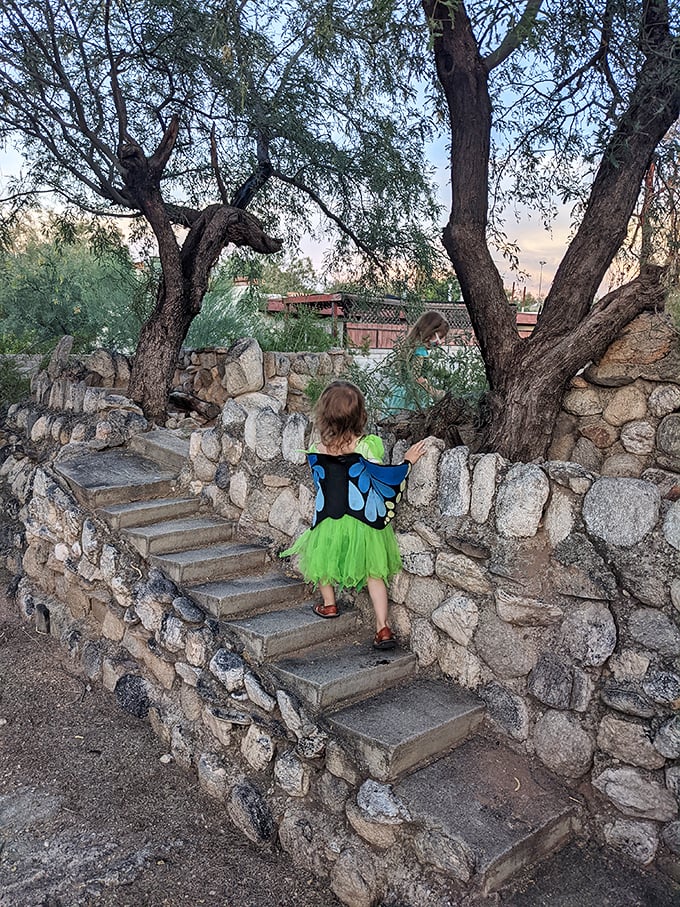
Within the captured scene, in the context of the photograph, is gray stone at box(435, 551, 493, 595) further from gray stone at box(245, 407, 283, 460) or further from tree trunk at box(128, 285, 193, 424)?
tree trunk at box(128, 285, 193, 424)

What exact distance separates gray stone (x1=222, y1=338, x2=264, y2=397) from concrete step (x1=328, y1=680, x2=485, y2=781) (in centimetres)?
381

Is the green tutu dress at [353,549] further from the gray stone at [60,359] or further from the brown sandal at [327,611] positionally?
the gray stone at [60,359]

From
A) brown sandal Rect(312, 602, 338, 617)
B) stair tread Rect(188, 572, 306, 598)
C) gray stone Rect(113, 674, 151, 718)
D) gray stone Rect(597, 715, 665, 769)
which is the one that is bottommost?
gray stone Rect(113, 674, 151, 718)

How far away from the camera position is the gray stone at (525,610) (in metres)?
2.87

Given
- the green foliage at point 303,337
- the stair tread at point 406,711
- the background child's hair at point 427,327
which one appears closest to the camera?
the stair tread at point 406,711

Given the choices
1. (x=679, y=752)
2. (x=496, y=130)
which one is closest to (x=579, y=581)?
(x=679, y=752)

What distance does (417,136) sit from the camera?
22.1 ft

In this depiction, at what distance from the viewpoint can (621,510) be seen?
2748 millimetres

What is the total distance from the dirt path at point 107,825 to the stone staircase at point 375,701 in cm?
62

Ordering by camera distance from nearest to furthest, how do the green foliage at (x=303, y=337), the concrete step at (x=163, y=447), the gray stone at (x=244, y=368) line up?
1. the concrete step at (x=163, y=447)
2. the gray stone at (x=244, y=368)
3. the green foliage at (x=303, y=337)

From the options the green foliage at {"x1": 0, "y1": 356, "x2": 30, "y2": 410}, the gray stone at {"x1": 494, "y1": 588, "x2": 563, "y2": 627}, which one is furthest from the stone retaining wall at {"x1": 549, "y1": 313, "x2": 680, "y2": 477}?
the green foliage at {"x1": 0, "y1": 356, "x2": 30, "y2": 410}

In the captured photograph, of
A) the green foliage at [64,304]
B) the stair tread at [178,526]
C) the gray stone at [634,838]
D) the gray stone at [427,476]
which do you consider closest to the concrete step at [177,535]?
the stair tread at [178,526]

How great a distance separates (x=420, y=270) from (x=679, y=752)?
5.70 metres

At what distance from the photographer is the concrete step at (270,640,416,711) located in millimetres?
3061
